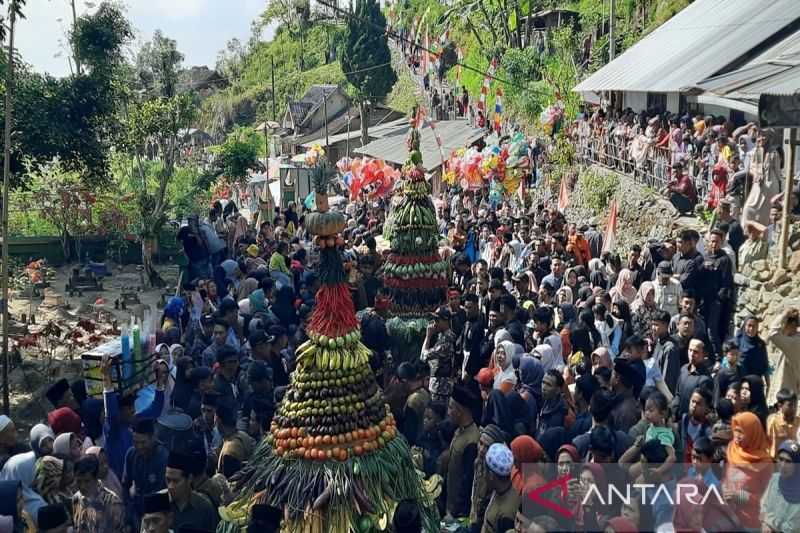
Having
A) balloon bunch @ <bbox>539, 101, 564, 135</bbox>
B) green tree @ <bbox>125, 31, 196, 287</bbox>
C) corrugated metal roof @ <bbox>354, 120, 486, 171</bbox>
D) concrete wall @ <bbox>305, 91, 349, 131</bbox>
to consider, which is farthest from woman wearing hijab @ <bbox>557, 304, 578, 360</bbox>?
concrete wall @ <bbox>305, 91, 349, 131</bbox>

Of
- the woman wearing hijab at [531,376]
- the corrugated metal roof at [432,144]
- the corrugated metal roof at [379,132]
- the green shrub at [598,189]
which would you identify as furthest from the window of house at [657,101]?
the corrugated metal roof at [379,132]

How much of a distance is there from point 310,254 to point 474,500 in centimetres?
873

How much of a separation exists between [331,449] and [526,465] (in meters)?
1.20

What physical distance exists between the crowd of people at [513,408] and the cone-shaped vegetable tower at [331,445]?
0.19m

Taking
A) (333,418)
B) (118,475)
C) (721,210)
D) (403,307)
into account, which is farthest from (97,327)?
(333,418)

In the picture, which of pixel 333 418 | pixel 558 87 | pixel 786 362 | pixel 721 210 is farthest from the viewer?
pixel 558 87

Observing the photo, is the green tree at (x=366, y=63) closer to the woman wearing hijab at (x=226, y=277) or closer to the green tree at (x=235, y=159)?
the green tree at (x=235, y=159)

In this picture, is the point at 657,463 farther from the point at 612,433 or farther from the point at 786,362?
the point at 786,362

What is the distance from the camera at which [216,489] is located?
5.36 meters

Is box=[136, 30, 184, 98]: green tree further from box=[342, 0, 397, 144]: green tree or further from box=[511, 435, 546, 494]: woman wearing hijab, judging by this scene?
box=[511, 435, 546, 494]: woman wearing hijab

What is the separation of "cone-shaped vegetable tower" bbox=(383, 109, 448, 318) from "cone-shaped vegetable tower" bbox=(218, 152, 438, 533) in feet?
17.7

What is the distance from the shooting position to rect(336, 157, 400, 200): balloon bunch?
2495 cm

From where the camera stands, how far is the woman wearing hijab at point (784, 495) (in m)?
5.01

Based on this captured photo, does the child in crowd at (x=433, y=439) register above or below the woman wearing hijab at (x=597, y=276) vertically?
below
